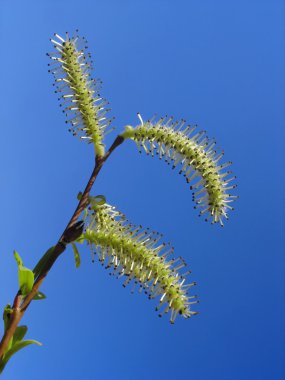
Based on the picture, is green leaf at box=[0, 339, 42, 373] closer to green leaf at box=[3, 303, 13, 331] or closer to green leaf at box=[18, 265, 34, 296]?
green leaf at box=[3, 303, 13, 331]

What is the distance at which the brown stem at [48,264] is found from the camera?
2.07m

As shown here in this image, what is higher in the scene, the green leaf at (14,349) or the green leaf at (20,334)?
the green leaf at (20,334)

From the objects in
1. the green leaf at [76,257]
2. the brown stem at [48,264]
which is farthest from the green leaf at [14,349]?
the green leaf at [76,257]

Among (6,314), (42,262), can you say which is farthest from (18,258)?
(6,314)

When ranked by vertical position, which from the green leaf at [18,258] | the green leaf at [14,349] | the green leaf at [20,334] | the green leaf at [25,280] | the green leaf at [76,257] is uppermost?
the green leaf at [76,257]

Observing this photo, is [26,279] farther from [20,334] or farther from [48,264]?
[20,334]

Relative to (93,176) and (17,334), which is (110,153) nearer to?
(93,176)

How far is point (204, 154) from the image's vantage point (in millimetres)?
2580

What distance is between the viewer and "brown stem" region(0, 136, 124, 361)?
2.07 meters

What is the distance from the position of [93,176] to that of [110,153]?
18 centimetres

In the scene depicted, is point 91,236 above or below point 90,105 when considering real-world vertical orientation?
below

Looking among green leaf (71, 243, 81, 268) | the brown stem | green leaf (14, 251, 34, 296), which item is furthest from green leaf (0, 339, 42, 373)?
green leaf (71, 243, 81, 268)

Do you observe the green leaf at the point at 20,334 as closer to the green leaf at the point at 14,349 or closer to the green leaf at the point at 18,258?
the green leaf at the point at 14,349

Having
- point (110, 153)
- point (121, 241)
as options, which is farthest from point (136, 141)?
point (121, 241)
